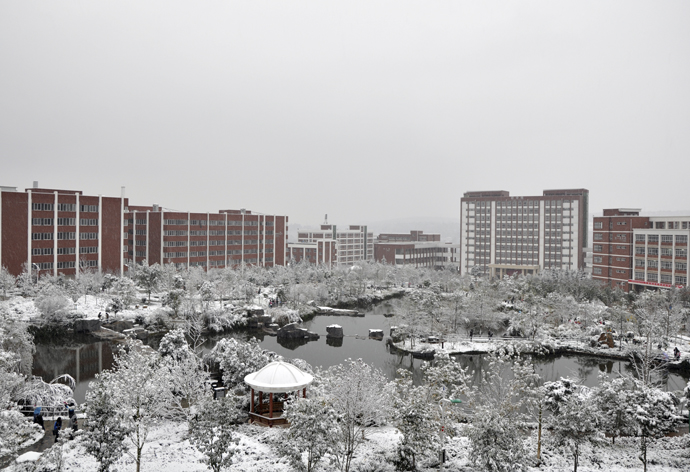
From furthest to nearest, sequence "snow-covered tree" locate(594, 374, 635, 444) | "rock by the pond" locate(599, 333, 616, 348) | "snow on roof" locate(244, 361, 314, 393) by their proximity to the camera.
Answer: "rock by the pond" locate(599, 333, 616, 348) → "snow on roof" locate(244, 361, 314, 393) → "snow-covered tree" locate(594, 374, 635, 444)

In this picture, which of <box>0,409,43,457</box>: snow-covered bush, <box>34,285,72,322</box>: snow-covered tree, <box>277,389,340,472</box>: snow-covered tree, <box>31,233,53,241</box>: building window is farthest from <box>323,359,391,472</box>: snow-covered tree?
<box>31,233,53,241</box>: building window

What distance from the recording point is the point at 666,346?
1161 inches

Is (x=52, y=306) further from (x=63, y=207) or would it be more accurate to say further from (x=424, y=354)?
(x=424, y=354)

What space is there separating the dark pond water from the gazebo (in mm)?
8970

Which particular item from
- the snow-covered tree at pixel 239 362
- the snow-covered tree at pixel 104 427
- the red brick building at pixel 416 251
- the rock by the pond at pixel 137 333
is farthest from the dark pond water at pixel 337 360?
the red brick building at pixel 416 251

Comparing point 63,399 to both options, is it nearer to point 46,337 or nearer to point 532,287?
point 46,337

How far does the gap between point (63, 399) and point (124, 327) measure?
57.5 ft

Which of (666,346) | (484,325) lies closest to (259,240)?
(484,325)

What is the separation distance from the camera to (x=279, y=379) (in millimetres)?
16828

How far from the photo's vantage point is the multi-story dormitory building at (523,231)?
76.9 m

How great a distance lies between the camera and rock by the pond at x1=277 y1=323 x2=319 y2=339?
3453 centimetres

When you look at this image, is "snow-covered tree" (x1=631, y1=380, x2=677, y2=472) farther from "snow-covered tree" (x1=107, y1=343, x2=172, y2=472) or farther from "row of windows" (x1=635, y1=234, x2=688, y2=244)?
"row of windows" (x1=635, y1=234, x2=688, y2=244)

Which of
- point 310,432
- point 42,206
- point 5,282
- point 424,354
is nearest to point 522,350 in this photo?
point 424,354

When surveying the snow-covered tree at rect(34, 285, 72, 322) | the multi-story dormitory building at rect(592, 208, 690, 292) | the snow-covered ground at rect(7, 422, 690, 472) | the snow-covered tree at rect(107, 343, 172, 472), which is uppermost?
the multi-story dormitory building at rect(592, 208, 690, 292)
